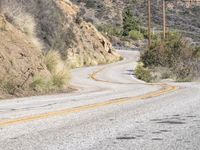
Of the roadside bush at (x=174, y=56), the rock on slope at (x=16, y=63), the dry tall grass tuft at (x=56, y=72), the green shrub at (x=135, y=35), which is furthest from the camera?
the green shrub at (x=135, y=35)

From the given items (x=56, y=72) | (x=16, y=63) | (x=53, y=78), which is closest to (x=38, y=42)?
(x=56, y=72)

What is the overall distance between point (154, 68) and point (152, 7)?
6751 cm

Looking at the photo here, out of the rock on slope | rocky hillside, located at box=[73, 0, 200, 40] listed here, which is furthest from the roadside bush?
rocky hillside, located at box=[73, 0, 200, 40]

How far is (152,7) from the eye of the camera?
109 m

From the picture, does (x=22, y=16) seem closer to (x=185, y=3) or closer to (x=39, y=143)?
(x=39, y=143)

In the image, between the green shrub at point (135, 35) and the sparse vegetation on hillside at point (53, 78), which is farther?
the green shrub at point (135, 35)

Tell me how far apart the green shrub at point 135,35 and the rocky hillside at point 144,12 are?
705 cm

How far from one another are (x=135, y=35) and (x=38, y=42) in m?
66.3

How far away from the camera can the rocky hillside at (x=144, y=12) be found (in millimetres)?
103625

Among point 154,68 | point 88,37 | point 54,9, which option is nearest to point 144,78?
point 154,68

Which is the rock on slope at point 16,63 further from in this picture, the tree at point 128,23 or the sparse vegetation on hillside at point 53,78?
the tree at point 128,23

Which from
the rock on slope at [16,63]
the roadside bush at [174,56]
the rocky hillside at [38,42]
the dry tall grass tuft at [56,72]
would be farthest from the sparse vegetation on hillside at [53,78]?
the roadside bush at [174,56]

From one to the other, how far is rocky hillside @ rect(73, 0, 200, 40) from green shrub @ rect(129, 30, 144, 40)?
23.1 ft

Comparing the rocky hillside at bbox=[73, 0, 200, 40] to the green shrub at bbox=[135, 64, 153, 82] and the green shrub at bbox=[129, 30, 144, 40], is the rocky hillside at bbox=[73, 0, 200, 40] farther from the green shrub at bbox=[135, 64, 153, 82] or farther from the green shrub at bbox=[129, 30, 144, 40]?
the green shrub at bbox=[135, 64, 153, 82]
